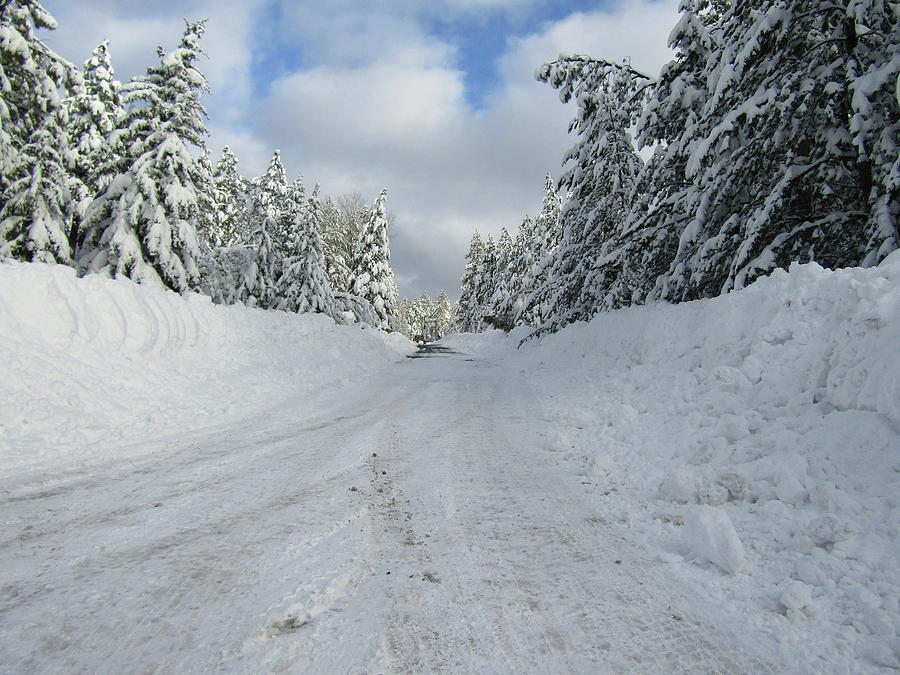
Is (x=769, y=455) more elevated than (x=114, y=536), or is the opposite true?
(x=769, y=455)

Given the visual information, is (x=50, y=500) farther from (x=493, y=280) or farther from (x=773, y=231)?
(x=493, y=280)

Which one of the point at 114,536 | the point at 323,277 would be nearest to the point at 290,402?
the point at 114,536

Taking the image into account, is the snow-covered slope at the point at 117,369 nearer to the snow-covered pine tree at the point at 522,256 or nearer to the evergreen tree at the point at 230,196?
the evergreen tree at the point at 230,196

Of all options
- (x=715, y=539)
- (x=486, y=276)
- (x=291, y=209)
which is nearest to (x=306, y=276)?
(x=291, y=209)

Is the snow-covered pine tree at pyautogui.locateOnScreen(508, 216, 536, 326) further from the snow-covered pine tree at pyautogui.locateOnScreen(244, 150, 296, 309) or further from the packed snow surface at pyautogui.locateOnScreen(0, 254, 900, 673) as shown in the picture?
the packed snow surface at pyautogui.locateOnScreen(0, 254, 900, 673)

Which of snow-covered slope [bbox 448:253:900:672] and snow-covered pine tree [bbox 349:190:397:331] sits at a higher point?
snow-covered pine tree [bbox 349:190:397:331]

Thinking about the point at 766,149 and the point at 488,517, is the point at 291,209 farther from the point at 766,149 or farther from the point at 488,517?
the point at 488,517

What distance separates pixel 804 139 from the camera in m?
7.41

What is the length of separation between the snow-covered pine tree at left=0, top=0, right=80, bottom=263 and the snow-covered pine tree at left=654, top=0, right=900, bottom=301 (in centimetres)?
1871

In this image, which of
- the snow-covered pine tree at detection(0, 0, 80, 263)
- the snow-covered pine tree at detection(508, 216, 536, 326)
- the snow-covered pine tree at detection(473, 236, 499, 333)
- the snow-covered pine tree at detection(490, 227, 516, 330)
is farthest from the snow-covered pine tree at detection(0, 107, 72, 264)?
the snow-covered pine tree at detection(473, 236, 499, 333)

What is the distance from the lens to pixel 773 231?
7.68 metres

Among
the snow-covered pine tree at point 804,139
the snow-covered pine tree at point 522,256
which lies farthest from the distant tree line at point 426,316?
the snow-covered pine tree at point 804,139

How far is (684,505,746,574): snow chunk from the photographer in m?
2.66

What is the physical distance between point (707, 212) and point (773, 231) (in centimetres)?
123
